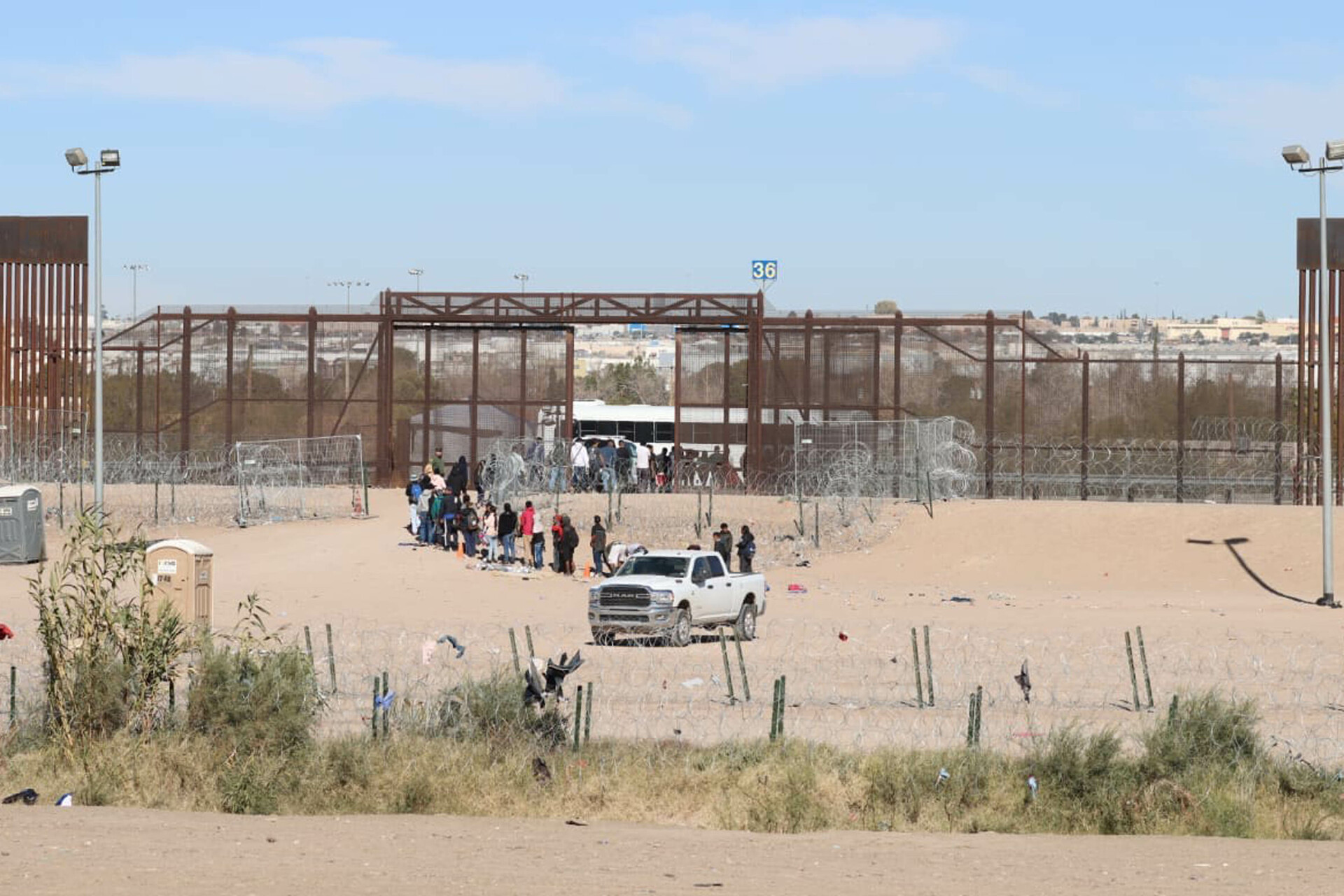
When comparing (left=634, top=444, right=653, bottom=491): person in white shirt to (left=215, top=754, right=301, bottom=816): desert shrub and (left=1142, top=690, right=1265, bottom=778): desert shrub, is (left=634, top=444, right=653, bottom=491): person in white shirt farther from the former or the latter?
(left=215, top=754, right=301, bottom=816): desert shrub

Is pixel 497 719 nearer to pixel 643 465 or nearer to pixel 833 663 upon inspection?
pixel 833 663

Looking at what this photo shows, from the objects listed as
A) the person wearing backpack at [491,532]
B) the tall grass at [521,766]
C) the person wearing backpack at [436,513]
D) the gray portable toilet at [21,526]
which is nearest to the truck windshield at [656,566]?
the person wearing backpack at [491,532]

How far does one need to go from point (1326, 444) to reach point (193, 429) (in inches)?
1168

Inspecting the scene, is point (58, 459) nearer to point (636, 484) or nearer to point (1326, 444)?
point (636, 484)

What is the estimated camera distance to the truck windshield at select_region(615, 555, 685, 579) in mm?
27172

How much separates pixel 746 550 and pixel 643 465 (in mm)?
24576

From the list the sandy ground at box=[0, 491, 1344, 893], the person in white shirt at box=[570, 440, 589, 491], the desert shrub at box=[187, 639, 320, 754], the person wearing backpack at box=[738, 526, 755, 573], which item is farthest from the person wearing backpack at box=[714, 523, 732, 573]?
the desert shrub at box=[187, 639, 320, 754]

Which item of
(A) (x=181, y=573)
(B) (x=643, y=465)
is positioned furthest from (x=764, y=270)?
(A) (x=181, y=573)

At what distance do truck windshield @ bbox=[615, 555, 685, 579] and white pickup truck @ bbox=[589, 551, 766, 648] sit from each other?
0.01 metres

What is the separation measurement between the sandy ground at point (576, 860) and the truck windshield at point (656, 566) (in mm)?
12441

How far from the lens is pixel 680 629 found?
26.2 metres

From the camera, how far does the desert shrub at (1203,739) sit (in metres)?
15.8

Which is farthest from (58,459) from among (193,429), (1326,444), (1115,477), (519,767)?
(519,767)

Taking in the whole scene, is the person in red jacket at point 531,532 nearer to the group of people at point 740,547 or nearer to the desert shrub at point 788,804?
the group of people at point 740,547
